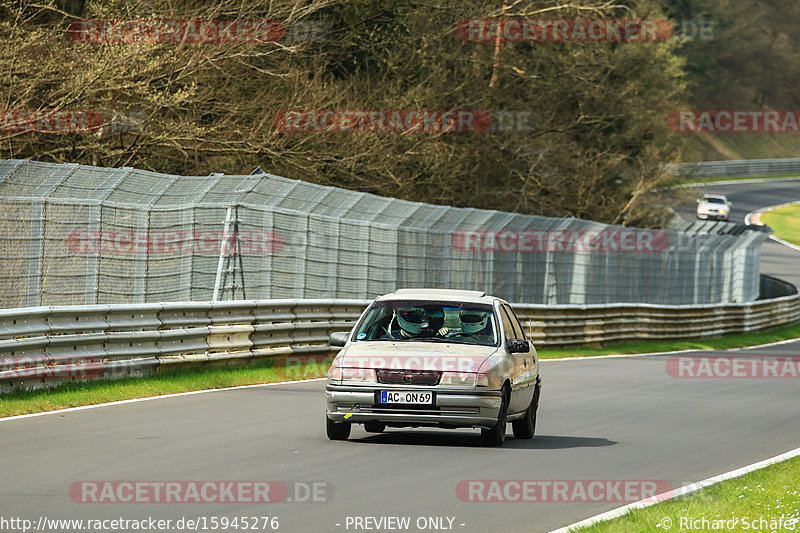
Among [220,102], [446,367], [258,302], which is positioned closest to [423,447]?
[446,367]

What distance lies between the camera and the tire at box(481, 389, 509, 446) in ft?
38.5

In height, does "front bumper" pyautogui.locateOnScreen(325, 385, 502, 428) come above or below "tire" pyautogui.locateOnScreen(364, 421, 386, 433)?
above

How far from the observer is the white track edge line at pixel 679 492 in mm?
7918

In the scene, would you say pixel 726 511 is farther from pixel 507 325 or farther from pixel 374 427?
pixel 374 427

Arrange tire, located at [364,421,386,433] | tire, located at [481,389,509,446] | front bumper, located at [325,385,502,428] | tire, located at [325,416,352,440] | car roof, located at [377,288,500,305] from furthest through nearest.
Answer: tire, located at [364,421,386,433]
car roof, located at [377,288,500,305]
tire, located at [325,416,352,440]
tire, located at [481,389,509,446]
front bumper, located at [325,385,502,428]

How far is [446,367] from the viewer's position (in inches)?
453

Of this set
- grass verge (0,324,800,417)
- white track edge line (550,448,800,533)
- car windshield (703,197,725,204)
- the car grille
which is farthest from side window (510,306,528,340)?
car windshield (703,197,725,204)

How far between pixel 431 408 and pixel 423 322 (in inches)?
51.4

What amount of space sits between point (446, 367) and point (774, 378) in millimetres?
13694

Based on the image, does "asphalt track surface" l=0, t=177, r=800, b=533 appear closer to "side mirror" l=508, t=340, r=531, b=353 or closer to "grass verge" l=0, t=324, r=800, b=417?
"grass verge" l=0, t=324, r=800, b=417

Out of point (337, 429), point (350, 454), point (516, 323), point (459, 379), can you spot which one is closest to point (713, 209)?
point (516, 323)

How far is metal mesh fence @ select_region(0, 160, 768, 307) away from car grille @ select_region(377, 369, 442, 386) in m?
6.77

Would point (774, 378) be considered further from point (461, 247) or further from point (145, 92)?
point (145, 92)

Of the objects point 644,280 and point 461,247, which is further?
point 644,280
